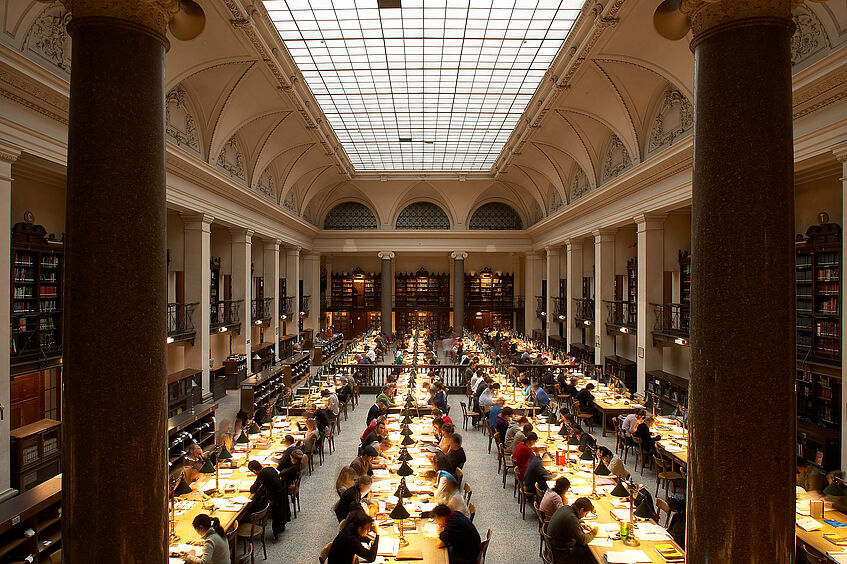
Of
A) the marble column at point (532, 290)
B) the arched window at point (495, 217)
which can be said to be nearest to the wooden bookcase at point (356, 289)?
the arched window at point (495, 217)

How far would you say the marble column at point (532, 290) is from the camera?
85.3ft

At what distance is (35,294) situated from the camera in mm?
8984

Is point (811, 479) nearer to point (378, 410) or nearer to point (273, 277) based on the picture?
point (378, 410)

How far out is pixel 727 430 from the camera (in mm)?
2451

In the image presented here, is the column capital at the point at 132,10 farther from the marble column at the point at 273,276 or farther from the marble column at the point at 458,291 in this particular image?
the marble column at the point at 458,291

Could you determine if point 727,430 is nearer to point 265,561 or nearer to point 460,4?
point 265,561

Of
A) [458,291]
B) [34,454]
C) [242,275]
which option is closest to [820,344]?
[34,454]

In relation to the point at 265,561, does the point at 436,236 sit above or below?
above

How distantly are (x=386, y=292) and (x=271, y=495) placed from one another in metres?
20.0

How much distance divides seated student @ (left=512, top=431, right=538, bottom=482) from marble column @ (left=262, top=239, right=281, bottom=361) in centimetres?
1399

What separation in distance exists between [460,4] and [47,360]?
30.4 feet

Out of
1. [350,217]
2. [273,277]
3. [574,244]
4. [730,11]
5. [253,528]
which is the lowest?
[253,528]

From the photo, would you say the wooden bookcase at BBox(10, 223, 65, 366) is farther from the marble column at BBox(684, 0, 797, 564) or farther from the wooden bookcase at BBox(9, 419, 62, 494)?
the marble column at BBox(684, 0, 797, 564)

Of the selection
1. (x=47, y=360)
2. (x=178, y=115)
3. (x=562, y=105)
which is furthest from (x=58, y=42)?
(x=562, y=105)
